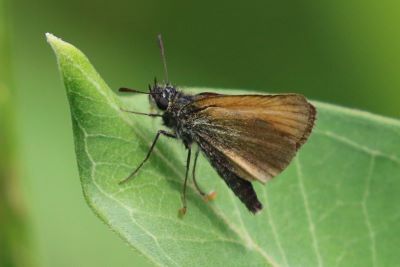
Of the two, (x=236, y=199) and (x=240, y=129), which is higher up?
(x=240, y=129)

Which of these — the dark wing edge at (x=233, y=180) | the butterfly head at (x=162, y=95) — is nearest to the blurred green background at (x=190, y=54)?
the butterfly head at (x=162, y=95)

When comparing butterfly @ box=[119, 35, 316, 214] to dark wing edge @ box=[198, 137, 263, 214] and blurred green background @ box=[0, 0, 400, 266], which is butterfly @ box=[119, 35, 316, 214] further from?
blurred green background @ box=[0, 0, 400, 266]

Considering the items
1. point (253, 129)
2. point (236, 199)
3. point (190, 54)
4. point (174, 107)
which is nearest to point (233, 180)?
point (236, 199)

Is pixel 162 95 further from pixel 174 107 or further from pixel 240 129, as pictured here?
pixel 240 129

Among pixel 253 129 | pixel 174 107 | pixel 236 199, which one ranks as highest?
pixel 174 107

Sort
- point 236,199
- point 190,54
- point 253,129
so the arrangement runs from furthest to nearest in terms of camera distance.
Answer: point 190,54, point 253,129, point 236,199

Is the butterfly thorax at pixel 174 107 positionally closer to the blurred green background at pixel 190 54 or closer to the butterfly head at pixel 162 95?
the butterfly head at pixel 162 95

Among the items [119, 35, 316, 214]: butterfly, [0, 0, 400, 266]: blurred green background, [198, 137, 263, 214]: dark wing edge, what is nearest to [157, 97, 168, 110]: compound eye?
[119, 35, 316, 214]: butterfly
